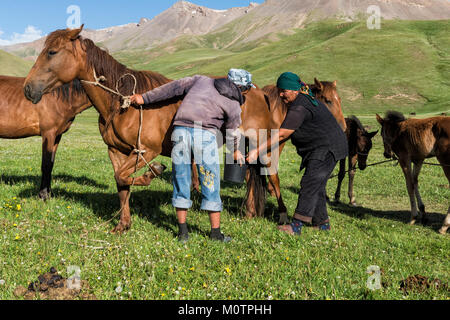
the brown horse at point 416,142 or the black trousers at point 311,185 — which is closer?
the black trousers at point 311,185

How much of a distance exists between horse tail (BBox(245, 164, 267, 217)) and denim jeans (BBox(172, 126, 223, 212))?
180 cm

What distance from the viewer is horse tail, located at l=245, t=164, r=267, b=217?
22.6 ft

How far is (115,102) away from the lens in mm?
5418

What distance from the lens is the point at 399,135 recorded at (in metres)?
8.09

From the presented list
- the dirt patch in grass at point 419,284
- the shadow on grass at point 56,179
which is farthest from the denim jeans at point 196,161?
the shadow on grass at point 56,179

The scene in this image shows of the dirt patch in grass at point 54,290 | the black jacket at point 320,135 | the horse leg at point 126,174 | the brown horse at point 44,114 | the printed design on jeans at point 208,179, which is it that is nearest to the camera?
the dirt patch in grass at point 54,290

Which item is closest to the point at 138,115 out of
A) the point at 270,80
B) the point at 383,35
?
the point at 270,80

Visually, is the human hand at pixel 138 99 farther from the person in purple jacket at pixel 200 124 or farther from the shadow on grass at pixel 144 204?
the shadow on grass at pixel 144 204

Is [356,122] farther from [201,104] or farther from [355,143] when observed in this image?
[201,104]

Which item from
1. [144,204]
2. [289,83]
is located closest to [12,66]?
[144,204]

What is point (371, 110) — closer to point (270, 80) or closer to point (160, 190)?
point (270, 80)

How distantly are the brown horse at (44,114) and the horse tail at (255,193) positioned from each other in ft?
13.9

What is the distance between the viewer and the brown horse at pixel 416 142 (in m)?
6.99
